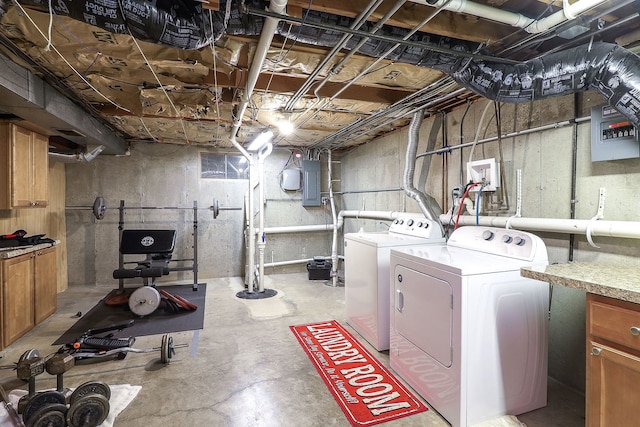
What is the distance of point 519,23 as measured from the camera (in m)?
1.73

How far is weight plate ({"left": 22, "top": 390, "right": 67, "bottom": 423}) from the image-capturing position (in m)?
1.88

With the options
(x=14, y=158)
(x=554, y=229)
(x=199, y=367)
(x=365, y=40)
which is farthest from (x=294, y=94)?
(x=14, y=158)

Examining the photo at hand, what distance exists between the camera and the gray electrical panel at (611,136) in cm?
184

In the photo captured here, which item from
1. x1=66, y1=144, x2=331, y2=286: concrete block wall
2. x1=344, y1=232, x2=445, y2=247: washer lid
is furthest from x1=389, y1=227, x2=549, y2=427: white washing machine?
x1=66, y1=144, x2=331, y2=286: concrete block wall

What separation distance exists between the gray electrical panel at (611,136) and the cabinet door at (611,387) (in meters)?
1.17

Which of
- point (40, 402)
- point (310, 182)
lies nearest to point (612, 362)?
point (40, 402)

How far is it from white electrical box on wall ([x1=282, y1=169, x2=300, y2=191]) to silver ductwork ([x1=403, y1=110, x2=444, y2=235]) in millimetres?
2704

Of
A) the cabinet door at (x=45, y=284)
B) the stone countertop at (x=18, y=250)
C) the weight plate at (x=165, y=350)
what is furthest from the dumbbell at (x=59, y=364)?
the cabinet door at (x=45, y=284)

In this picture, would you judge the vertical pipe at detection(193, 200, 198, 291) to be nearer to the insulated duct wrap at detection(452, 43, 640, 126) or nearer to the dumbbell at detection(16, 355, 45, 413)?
the dumbbell at detection(16, 355, 45, 413)

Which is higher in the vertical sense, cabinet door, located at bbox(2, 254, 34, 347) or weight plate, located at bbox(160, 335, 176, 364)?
cabinet door, located at bbox(2, 254, 34, 347)

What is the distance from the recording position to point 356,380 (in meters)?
2.44

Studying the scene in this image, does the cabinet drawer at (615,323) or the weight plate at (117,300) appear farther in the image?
the weight plate at (117,300)

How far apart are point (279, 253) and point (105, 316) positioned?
9.23 ft

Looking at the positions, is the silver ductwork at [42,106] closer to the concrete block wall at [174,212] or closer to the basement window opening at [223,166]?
the concrete block wall at [174,212]
